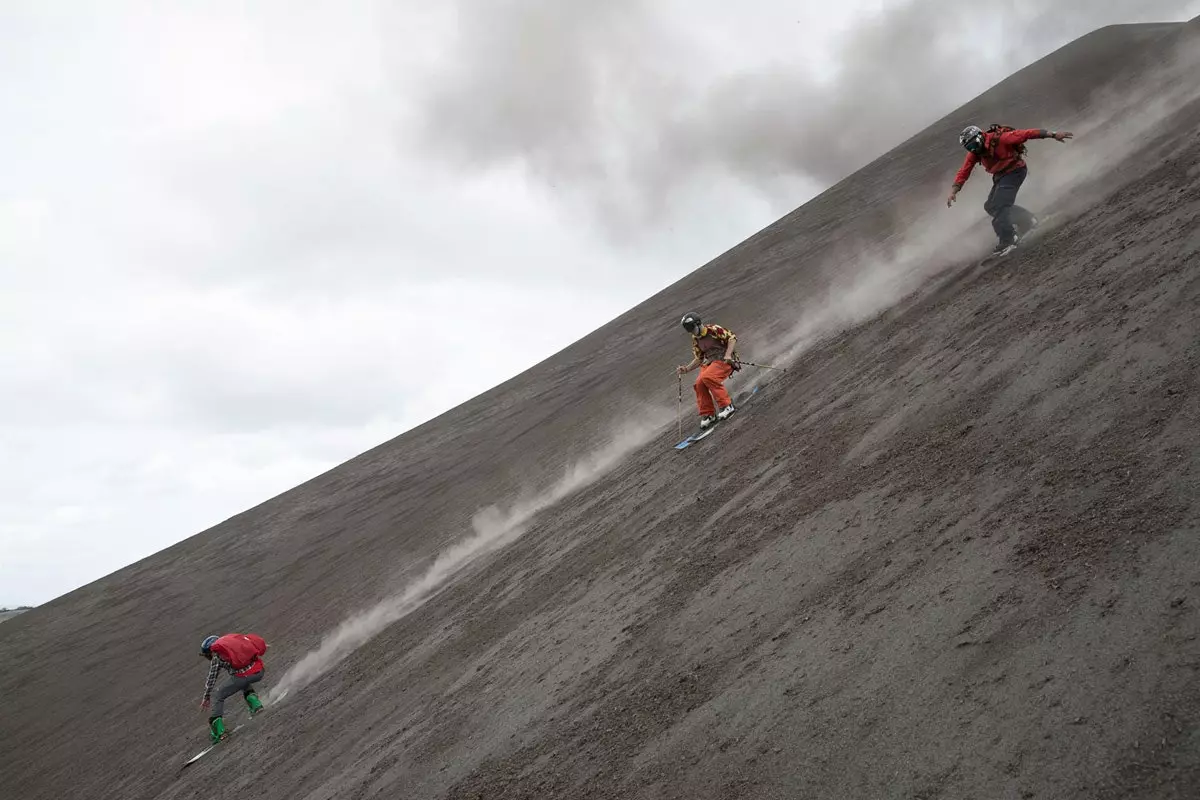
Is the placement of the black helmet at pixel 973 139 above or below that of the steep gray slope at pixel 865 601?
above

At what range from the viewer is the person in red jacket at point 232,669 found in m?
11.7

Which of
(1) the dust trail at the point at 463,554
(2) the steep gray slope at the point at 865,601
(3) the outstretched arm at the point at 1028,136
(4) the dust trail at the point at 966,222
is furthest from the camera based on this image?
(1) the dust trail at the point at 463,554

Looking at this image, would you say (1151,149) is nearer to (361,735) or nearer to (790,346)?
(790,346)

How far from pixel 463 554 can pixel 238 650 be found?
13.8 feet

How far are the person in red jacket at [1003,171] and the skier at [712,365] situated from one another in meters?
3.49

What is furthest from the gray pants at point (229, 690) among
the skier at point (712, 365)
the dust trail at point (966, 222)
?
the dust trail at point (966, 222)

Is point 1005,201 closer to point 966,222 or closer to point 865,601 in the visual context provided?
point 966,222

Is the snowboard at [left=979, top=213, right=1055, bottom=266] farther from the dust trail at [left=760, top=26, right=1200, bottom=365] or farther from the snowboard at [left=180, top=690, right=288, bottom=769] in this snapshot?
the snowboard at [left=180, top=690, right=288, bottom=769]

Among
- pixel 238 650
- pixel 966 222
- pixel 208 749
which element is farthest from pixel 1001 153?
pixel 208 749

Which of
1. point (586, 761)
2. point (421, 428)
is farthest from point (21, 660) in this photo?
point (586, 761)

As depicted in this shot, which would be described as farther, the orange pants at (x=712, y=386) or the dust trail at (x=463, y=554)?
the dust trail at (x=463, y=554)

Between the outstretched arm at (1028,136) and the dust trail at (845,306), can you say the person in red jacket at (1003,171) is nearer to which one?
the outstretched arm at (1028,136)

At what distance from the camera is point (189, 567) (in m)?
29.0

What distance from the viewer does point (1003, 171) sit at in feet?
34.6
